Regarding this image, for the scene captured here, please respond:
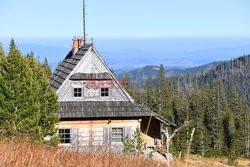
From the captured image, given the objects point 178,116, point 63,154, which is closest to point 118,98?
point 63,154

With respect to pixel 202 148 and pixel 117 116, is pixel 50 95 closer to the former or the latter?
pixel 117 116

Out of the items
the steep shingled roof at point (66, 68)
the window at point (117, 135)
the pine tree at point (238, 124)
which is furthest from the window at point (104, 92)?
the pine tree at point (238, 124)

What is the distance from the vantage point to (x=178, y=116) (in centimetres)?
9744

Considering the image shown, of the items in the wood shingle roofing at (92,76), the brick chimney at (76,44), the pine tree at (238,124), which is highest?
the brick chimney at (76,44)

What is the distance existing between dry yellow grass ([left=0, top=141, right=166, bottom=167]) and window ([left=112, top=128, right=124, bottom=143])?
19905 millimetres

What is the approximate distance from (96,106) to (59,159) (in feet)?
67.6

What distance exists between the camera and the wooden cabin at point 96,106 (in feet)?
83.5

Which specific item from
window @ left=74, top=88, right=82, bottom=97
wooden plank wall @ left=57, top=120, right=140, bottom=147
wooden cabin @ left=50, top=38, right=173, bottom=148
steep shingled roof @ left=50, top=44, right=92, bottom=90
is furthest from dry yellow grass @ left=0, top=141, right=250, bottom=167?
steep shingled roof @ left=50, top=44, right=92, bottom=90

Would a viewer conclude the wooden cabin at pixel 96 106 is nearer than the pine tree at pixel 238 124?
Yes

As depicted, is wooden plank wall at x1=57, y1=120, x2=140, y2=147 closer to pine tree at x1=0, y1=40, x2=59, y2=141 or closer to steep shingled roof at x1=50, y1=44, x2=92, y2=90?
steep shingled roof at x1=50, y1=44, x2=92, y2=90

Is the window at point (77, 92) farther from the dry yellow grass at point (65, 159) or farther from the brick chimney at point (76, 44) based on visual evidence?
the dry yellow grass at point (65, 159)

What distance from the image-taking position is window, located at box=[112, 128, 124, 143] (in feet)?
84.7

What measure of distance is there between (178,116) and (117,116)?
73.2 metres

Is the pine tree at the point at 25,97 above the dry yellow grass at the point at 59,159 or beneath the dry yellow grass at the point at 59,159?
above
